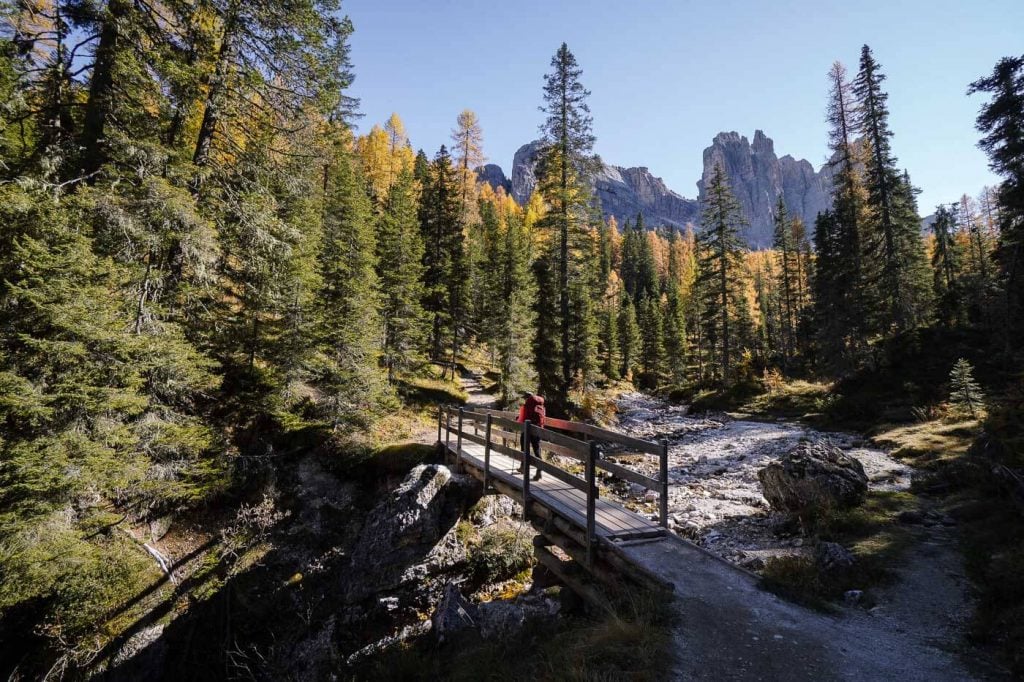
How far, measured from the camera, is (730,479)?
49.9 feet

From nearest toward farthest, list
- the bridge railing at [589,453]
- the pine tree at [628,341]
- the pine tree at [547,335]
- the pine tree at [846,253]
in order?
1. the bridge railing at [589,453]
2. the pine tree at [547,335]
3. the pine tree at [846,253]
4. the pine tree at [628,341]

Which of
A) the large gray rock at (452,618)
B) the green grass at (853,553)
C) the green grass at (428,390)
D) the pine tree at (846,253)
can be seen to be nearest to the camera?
the green grass at (853,553)

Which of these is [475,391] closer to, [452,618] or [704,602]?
[452,618]

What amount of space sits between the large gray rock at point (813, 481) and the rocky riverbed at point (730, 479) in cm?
65

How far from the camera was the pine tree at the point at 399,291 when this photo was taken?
74.1 ft

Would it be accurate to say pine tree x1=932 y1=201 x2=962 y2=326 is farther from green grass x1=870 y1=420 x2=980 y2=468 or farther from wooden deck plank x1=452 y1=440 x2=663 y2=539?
wooden deck plank x1=452 y1=440 x2=663 y2=539

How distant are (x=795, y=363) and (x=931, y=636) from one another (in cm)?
4927

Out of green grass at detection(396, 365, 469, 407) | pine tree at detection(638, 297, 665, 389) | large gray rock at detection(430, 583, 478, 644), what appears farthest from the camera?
pine tree at detection(638, 297, 665, 389)

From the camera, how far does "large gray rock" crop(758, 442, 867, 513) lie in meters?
9.93

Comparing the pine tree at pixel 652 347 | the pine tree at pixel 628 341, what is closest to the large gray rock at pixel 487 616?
the pine tree at pixel 628 341

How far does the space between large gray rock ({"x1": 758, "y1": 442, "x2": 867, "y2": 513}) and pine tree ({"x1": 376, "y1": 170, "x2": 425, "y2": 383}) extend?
16.6 metres

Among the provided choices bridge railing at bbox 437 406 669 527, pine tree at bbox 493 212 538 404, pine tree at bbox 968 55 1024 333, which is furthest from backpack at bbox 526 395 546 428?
pine tree at bbox 968 55 1024 333

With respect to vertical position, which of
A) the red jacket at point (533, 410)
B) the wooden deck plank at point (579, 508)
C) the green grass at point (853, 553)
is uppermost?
the red jacket at point (533, 410)

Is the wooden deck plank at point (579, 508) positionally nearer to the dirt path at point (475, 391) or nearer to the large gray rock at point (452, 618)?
the large gray rock at point (452, 618)
